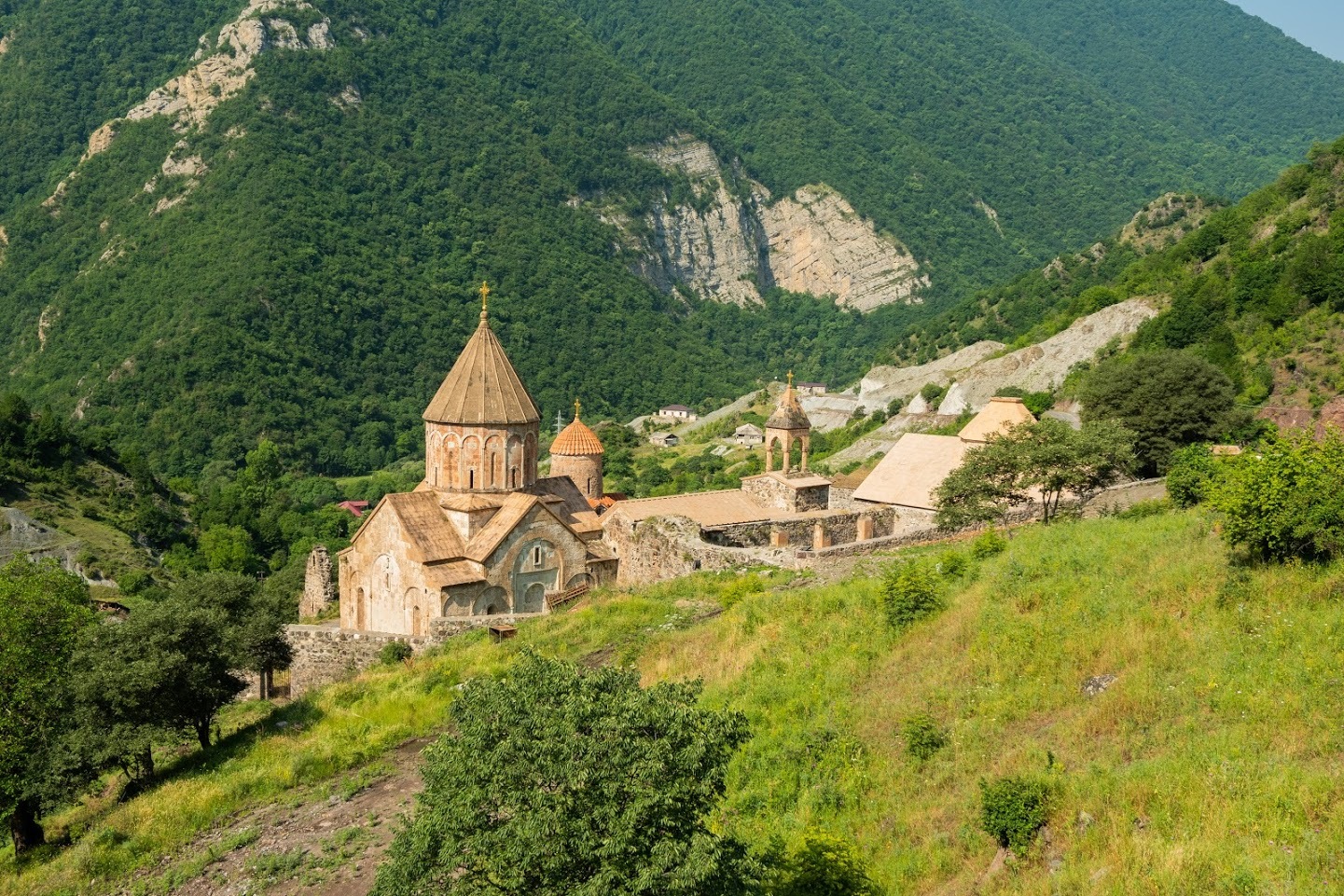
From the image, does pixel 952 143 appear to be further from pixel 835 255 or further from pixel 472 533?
pixel 472 533

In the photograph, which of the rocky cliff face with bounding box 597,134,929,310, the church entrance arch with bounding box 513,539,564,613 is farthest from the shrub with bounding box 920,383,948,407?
the rocky cliff face with bounding box 597,134,929,310

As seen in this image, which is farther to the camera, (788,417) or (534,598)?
(788,417)

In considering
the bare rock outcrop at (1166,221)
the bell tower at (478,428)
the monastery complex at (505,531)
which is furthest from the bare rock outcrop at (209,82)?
the monastery complex at (505,531)

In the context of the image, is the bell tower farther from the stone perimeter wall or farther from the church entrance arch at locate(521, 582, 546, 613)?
the stone perimeter wall

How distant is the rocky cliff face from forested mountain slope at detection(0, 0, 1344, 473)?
9.99 feet

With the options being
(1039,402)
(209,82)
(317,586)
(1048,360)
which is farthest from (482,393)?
(209,82)

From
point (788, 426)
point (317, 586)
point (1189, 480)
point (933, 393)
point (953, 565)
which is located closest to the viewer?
point (953, 565)

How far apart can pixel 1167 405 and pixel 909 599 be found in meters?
16.1

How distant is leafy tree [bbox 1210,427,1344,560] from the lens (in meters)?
11.6

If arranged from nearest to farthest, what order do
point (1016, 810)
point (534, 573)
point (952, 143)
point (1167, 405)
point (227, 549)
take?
point (1016, 810)
point (534, 573)
point (1167, 405)
point (227, 549)
point (952, 143)

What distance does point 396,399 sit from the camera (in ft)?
301

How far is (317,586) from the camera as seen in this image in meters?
32.9

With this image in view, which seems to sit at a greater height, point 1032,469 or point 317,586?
point 1032,469

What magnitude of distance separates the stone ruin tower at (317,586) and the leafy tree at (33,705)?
15.2 metres
